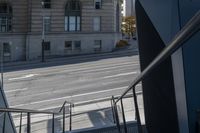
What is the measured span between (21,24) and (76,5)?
6.86 metres

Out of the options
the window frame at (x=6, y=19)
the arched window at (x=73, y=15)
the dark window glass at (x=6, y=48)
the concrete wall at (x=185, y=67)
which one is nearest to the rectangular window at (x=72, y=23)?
the arched window at (x=73, y=15)

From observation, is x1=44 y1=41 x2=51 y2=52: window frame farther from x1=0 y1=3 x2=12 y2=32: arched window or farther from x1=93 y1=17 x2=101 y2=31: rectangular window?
x1=93 y1=17 x2=101 y2=31: rectangular window

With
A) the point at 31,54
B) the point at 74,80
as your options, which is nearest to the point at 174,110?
the point at 74,80

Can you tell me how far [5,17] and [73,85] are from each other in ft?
68.1

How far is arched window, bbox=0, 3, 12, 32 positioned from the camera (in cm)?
4841

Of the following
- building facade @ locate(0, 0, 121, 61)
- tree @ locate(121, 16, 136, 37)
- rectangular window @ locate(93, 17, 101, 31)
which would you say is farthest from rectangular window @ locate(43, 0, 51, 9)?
tree @ locate(121, 16, 136, 37)

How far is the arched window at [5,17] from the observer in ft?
159

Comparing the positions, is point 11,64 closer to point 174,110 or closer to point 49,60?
point 49,60

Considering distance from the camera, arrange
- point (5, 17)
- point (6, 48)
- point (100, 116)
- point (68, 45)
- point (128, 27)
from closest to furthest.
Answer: point (100, 116)
point (6, 48)
point (5, 17)
point (68, 45)
point (128, 27)

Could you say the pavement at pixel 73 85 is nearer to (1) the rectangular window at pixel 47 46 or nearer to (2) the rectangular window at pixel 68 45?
(1) the rectangular window at pixel 47 46

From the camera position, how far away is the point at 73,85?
30984 mm

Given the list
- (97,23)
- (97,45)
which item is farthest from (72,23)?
(97,45)

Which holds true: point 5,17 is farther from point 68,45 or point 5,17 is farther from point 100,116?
point 100,116

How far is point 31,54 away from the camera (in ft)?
162
